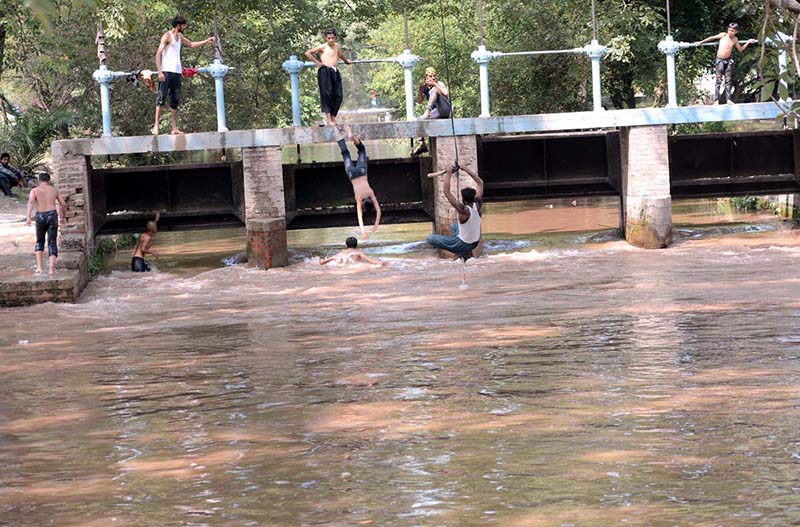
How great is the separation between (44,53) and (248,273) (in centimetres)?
1348

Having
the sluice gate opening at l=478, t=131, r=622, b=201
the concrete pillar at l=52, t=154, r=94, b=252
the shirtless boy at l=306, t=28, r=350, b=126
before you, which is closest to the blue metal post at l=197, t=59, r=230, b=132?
the shirtless boy at l=306, t=28, r=350, b=126

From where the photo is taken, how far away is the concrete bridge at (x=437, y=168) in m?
21.6

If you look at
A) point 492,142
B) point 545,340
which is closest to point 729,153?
point 492,142

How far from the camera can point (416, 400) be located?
10859 mm

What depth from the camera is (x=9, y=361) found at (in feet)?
45.6

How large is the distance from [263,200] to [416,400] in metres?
11.2

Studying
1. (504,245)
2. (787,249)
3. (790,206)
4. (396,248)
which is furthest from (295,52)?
(787,249)

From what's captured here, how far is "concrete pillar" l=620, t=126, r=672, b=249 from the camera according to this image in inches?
864

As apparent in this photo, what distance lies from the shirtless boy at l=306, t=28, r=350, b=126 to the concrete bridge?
0.44m

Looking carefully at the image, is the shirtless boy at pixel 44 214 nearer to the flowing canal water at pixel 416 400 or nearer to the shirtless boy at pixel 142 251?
the flowing canal water at pixel 416 400

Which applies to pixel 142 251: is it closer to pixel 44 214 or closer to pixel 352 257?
pixel 44 214

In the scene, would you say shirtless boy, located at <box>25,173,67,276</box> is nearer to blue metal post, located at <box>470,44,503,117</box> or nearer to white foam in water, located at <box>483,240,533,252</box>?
blue metal post, located at <box>470,44,503,117</box>

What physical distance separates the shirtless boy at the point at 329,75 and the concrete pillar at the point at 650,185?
→ 209 inches

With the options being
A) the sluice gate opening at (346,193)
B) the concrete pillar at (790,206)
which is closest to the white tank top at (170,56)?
the sluice gate opening at (346,193)
